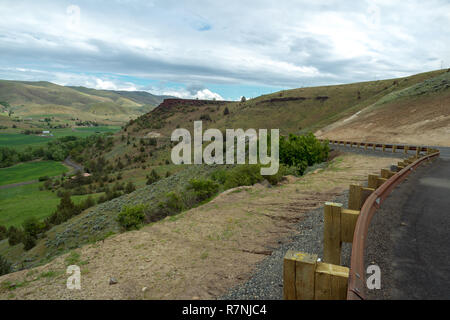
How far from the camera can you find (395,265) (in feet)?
11.0

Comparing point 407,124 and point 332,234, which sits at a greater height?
point 407,124

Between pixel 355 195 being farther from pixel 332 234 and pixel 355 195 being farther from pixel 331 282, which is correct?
pixel 331 282

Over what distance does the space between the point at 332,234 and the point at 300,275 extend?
1344mm

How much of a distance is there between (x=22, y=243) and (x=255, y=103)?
273 feet

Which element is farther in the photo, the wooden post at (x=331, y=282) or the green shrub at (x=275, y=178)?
the green shrub at (x=275, y=178)

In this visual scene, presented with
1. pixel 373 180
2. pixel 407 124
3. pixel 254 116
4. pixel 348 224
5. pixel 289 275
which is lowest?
pixel 289 275

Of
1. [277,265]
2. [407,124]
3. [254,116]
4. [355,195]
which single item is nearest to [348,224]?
[355,195]

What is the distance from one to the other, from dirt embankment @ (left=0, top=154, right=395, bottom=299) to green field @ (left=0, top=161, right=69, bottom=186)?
89.5 m

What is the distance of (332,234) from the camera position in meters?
3.65

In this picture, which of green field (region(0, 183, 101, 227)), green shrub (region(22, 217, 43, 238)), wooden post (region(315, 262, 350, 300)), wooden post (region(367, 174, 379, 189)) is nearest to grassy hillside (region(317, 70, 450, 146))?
wooden post (region(367, 174, 379, 189))

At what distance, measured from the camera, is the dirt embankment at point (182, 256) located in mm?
6102

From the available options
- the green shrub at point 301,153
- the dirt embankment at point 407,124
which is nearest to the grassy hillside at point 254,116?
the dirt embankment at point 407,124

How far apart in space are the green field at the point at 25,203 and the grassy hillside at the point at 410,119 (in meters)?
47.6

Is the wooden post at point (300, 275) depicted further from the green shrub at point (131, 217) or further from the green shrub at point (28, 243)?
the green shrub at point (28, 243)
